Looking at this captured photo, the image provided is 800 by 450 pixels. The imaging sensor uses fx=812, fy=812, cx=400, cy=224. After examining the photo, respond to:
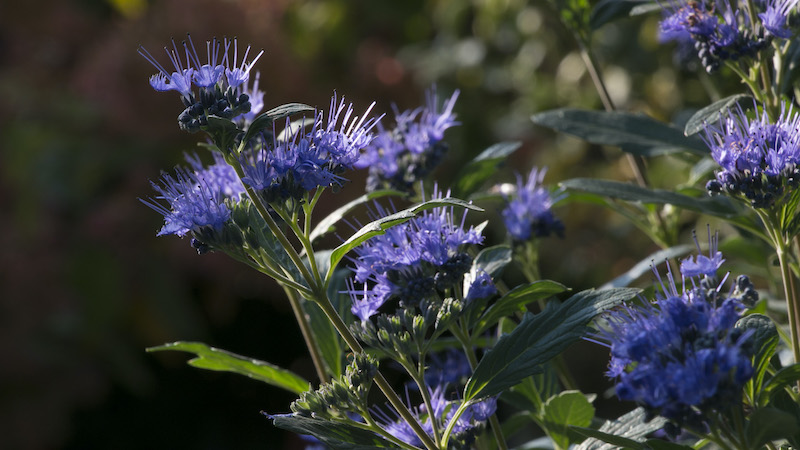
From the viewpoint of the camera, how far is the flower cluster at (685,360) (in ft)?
1.75

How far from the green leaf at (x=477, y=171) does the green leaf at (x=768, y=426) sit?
51 centimetres

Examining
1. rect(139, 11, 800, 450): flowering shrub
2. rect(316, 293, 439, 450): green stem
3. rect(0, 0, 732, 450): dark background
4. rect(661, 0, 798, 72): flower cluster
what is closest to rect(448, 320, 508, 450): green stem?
rect(139, 11, 800, 450): flowering shrub

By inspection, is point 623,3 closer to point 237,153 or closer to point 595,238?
point 237,153

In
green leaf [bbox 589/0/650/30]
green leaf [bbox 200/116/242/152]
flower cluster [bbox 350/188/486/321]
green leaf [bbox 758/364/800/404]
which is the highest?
green leaf [bbox 589/0/650/30]

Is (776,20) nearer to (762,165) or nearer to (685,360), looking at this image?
(762,165)

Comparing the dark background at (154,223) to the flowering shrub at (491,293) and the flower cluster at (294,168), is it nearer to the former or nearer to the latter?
the flowering shrub at (491,293)

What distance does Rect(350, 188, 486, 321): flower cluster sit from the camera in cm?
75

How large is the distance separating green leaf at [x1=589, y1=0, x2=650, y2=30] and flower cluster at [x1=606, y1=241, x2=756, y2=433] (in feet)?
1.63

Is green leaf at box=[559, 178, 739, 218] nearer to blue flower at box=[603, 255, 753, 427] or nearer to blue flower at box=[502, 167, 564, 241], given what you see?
blue flower at box=[502, 167, 564, 241]

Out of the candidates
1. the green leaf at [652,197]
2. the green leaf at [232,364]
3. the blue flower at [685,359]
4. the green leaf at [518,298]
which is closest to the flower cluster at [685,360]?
the blue flower at [685,359]

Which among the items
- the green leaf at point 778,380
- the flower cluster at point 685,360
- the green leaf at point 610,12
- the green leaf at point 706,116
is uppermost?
the green leaf at point 610,12

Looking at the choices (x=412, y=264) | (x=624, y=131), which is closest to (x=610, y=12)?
(x=624, y=131)

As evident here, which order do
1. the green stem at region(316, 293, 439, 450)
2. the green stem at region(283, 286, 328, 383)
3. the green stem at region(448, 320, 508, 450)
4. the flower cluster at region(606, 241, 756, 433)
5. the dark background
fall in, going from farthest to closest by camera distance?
the dark background
the green stem at region(283, 286, 328, 383)
the green stem at region(448, 320, 508, 450)
the green stem at region(316, 293, 439, 450)
the flower cluster at region(606, 241, 756, 433)

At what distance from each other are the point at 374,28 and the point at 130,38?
107 cm
